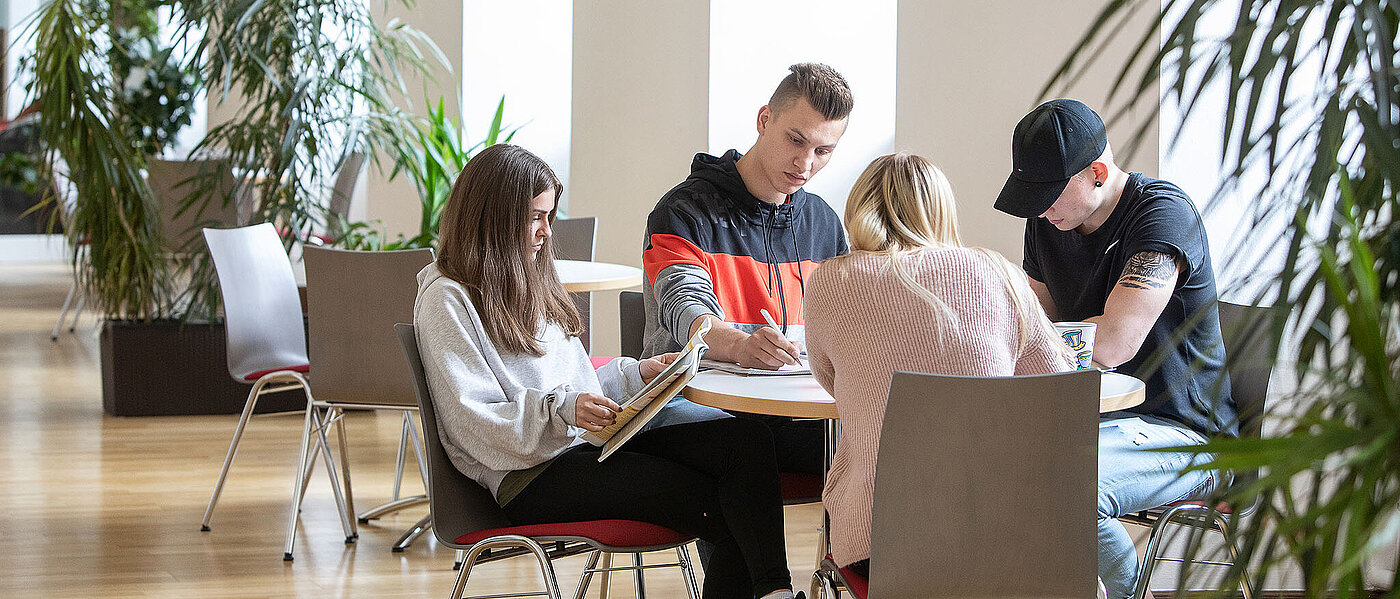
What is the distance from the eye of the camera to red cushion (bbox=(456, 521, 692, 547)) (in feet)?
7.23

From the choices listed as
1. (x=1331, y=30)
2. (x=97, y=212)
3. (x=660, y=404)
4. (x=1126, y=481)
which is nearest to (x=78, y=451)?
(x=97, y=212)

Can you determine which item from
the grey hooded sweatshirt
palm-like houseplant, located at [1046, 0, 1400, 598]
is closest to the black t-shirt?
→ the grey hooded sweatshirt

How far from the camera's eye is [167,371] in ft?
18.3

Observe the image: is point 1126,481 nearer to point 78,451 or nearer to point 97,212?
point 78,451

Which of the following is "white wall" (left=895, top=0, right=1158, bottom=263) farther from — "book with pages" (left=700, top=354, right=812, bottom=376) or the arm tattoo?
"book with pages" (left=700, top=354, right=812, bottom=376)

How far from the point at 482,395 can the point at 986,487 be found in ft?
3.06

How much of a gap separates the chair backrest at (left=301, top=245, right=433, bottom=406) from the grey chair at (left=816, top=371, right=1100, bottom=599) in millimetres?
2065

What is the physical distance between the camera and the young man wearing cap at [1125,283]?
2332mm

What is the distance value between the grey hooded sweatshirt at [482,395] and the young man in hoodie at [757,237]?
42 centimetres

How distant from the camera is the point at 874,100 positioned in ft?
15.8

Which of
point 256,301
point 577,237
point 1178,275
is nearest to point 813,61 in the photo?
point 577,237

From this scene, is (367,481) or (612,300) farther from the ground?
(612,300)

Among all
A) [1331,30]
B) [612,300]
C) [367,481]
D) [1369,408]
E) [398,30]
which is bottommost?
[367,481]

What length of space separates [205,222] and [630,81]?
1845 mm
